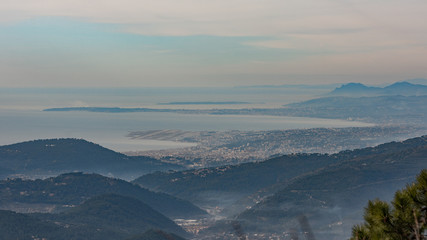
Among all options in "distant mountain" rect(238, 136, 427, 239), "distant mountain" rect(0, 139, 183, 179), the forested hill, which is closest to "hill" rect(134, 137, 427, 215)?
"distant mountain" rect(238, 136, 427, 239)

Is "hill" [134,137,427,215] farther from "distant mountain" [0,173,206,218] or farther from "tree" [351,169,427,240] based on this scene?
"tree" [351,169,427,240]

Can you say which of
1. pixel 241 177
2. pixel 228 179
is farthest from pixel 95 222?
pixel 228 179

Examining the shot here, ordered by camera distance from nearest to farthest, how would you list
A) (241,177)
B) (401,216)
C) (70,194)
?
1. (401,216)
2. (70,194)
3. (241,177)

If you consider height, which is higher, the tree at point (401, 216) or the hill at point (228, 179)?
the tree at point (401, 216)

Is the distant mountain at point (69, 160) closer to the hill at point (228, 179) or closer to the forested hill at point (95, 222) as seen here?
the hill at point (228, 179)

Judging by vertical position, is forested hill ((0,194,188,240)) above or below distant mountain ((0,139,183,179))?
below

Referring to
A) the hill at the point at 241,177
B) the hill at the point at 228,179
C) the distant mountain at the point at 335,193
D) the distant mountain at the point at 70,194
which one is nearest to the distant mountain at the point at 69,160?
the hill at the point at 241,177

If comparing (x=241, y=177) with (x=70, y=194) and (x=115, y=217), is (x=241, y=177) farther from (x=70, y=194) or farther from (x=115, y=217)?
(x=115, y=217)
